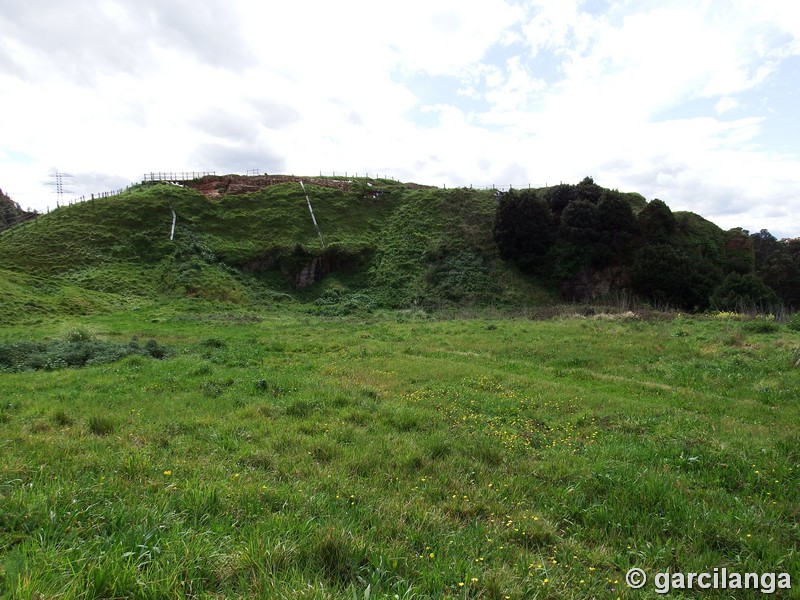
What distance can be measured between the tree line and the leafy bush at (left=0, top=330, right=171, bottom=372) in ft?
110

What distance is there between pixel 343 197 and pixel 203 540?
51059mm

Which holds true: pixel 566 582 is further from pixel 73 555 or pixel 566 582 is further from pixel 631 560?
pixel 73 555

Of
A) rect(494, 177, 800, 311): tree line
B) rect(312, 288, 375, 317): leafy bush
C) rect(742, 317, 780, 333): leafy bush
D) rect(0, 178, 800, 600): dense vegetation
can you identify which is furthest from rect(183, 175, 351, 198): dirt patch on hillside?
rect(742, 317, 780, 333): leafy bush

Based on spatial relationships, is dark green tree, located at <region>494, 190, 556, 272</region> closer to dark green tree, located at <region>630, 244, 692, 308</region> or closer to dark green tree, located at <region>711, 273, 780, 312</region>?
dark green tree, located at <region>630, 244, 692, 308</region>

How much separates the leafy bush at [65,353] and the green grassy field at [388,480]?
1.10 m

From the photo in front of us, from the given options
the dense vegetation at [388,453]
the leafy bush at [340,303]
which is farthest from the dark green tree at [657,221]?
the leafy bush at [340,303]

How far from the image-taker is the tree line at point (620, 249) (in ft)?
117

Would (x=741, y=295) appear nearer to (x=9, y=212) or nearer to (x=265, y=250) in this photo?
(x=265, y=250)

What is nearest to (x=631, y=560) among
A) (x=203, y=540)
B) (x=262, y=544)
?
(x=262, y=544)

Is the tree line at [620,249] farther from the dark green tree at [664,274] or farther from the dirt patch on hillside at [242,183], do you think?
the dirt patch on hillside at [242,183]

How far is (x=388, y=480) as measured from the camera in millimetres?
5969

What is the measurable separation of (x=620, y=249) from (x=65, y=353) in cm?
4047

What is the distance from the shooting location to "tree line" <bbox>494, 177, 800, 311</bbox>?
117ft

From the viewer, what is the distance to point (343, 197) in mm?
52406
